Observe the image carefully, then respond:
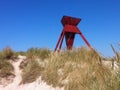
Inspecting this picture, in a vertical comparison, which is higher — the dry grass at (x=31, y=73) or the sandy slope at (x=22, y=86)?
the dry grass at (x=31, y=73)

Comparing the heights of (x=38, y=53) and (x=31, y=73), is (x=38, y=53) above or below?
above

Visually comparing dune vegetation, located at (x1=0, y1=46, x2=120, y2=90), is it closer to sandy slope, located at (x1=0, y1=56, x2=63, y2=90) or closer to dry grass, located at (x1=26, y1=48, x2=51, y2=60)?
dry grass, located at (x1=26, y1=48, x2=51, y2=60)

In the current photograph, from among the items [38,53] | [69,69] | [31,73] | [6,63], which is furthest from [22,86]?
[38,53]

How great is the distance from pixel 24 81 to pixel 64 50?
203cm

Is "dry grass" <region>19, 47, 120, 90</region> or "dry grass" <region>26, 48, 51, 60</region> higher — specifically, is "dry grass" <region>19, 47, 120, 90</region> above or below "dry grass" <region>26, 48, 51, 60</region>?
below

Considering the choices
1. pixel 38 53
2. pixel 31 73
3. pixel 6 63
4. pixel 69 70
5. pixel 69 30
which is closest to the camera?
pixel 69 70

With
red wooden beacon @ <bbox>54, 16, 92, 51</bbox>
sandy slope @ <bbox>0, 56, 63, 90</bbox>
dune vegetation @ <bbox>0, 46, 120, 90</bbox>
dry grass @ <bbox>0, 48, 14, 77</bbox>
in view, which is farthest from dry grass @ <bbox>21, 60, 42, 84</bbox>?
red wooden beacon @ <bbox>54, 16, 92, 51</bbox>

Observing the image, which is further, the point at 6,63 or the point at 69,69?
the point at 6,63

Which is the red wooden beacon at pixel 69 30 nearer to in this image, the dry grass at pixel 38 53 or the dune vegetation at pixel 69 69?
the dry grass at pixel 38 53

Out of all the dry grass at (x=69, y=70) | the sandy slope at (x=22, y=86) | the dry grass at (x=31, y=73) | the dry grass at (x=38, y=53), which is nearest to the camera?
the dry grass at (x=69, y=70)

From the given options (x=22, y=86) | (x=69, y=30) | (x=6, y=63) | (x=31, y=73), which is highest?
(x=69, y=30)

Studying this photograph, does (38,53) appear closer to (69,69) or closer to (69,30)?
(69,30)

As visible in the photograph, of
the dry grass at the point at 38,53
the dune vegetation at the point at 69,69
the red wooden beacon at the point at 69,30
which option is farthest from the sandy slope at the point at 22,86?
the red wooden beacon at the point at 69,30

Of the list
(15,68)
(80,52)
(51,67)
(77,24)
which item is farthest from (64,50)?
(77,24)
